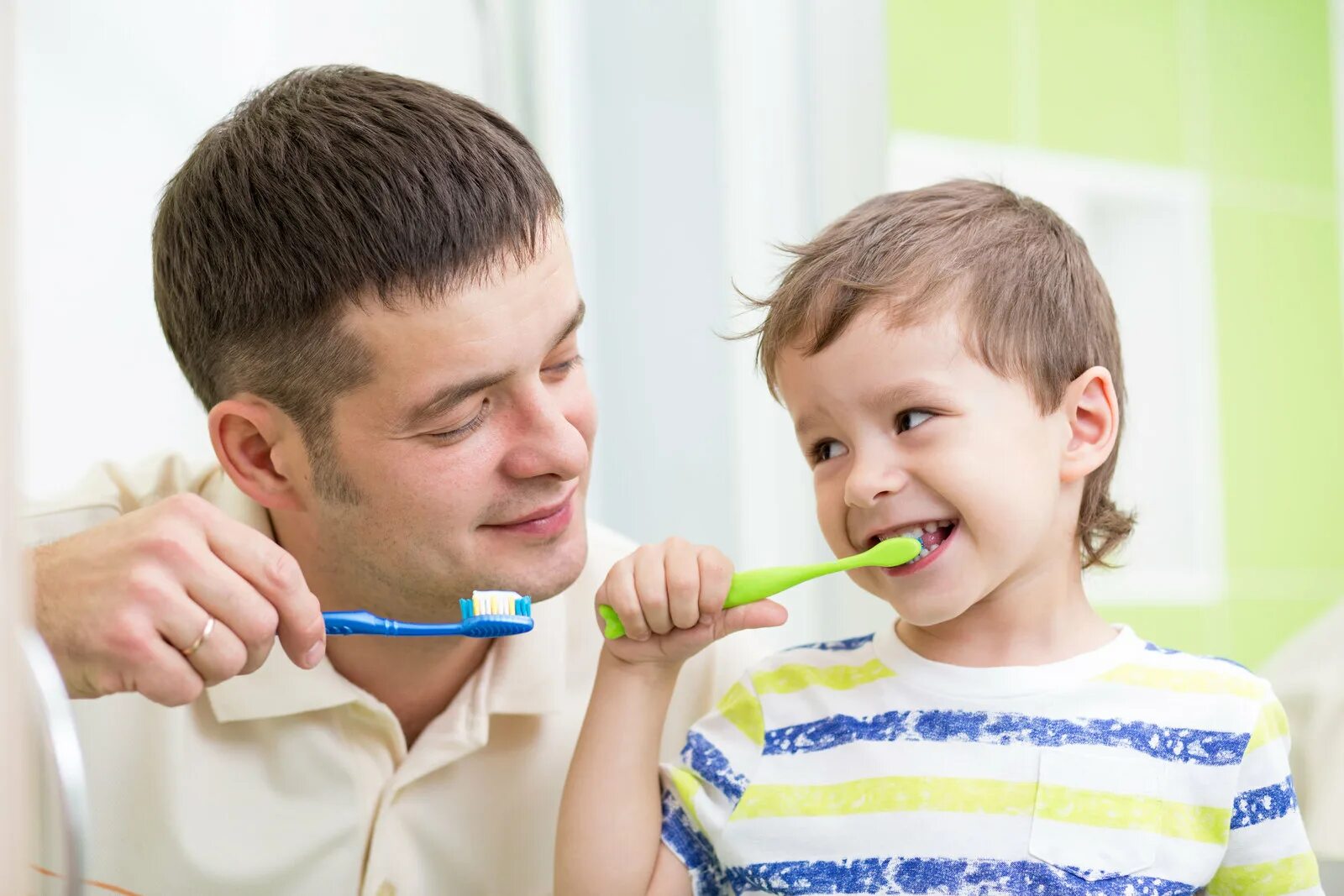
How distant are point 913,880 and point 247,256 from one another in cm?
69

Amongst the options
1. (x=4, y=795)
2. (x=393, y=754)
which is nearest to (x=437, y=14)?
(x=393, y=754)

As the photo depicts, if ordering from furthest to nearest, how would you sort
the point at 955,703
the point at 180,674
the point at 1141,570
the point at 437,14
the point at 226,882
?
the point at 1141,570 < the point at 437,14 < the point at 226,882 < the point at 955,703 < the point at 180,674

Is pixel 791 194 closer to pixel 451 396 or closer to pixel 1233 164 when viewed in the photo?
pixel 451 396

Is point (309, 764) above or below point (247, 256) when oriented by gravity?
below

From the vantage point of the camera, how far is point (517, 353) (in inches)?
36.9

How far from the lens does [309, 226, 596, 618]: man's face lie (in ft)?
3.07

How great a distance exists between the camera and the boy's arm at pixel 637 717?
84cm

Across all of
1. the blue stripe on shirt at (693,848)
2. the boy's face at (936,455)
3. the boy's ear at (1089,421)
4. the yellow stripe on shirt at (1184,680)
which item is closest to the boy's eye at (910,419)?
the boy's face at (936,455)

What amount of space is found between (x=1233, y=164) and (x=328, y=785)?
5.57 ft

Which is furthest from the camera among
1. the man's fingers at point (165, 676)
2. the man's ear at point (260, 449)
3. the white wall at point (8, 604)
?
the man's ear at point (260, 449)

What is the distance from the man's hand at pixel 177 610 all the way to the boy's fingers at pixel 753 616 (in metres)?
0.27

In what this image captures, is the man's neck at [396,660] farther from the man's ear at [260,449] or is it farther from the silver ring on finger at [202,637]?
the silver ring on finger at [202,637]

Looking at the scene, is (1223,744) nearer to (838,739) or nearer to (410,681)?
(838,739)

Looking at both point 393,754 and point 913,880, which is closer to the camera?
point 913,880
